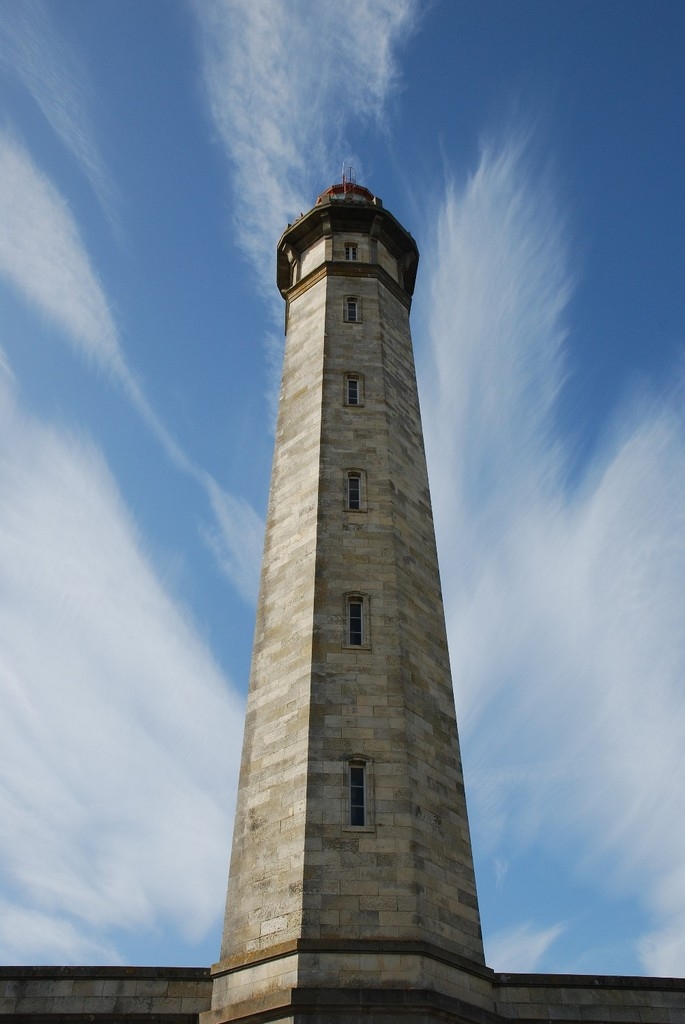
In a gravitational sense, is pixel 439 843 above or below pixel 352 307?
below

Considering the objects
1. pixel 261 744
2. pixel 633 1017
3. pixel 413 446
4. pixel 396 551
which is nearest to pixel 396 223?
pixel 413 446

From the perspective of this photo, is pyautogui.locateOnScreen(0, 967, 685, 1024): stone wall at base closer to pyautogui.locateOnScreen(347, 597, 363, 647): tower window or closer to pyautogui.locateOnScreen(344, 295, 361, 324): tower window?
pyautogui.locateOnScreen(347, 597, 363, 647): tower window

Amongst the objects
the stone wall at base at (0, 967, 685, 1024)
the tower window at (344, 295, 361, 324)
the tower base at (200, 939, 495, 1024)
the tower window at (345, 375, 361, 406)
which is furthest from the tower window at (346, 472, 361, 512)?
the stone wall at base at (0, 967, 685, 1024)

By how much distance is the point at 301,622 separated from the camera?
19719mm

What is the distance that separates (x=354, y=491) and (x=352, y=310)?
8.19 metres

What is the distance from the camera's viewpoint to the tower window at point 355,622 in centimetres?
1936

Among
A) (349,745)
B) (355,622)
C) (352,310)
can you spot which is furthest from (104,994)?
(352,310)

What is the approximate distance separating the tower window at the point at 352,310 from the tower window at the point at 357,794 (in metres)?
15.0

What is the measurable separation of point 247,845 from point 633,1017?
758cm

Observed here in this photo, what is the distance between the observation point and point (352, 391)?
2538 cm

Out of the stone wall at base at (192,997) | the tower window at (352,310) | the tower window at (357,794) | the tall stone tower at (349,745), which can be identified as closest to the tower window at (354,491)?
the tall stone tower at (349,745)

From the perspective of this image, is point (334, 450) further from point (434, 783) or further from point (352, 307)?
point (434, 783)

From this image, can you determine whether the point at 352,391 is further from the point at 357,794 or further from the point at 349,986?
the point at 349,986

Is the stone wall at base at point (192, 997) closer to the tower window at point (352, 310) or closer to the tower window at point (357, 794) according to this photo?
the tower window at point (357, 794)
